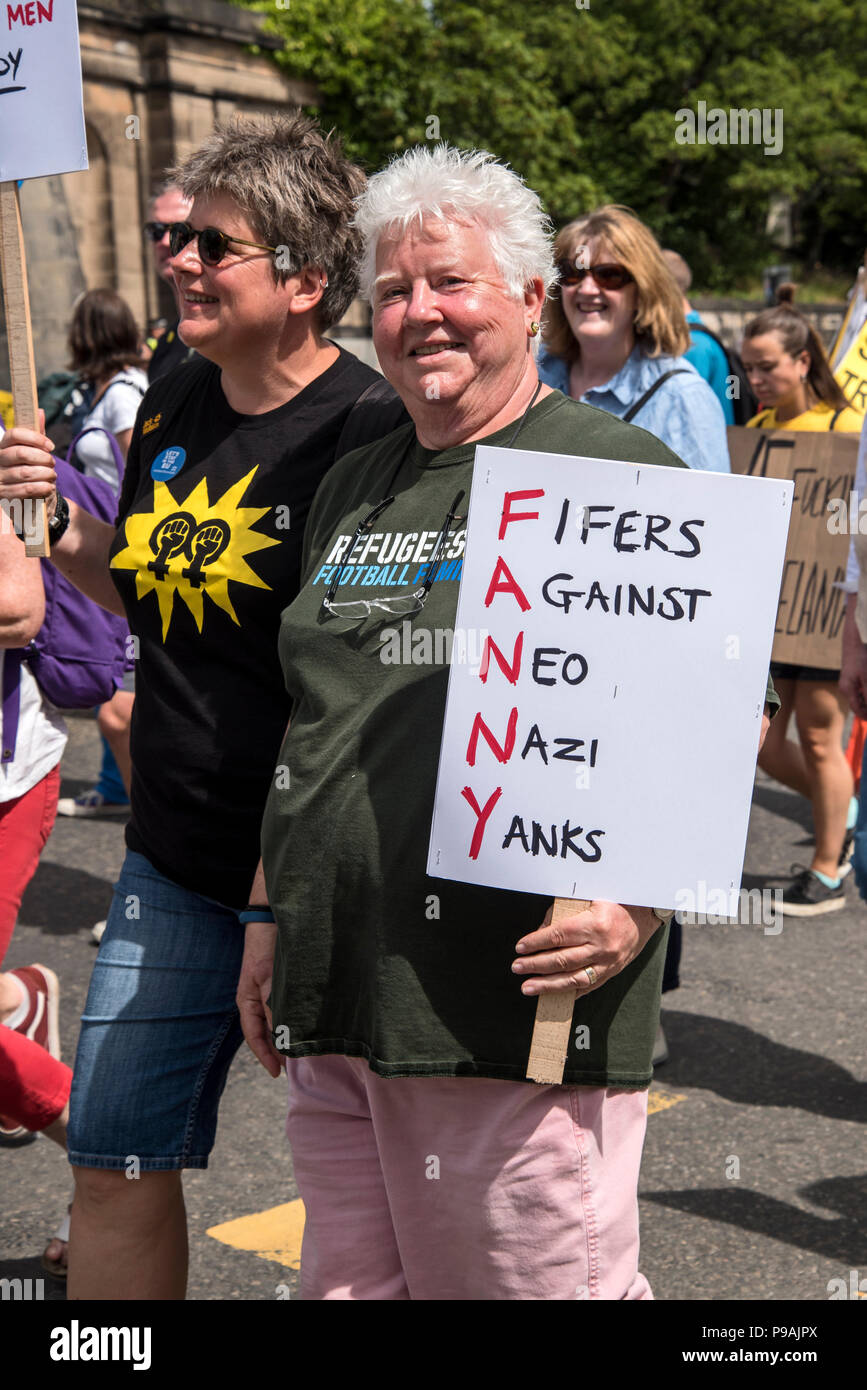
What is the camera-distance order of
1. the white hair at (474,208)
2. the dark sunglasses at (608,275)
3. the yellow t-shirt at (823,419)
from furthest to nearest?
the yellow t-shirt at (823,419) → the dark sunglasses at (608,275) → the white hair at (474,208)

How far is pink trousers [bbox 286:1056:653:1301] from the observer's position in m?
2.02

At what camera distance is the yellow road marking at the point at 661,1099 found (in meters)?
4.06

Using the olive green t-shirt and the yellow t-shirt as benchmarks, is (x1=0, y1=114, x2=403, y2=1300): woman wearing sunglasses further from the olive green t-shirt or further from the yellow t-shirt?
the yellow t-shirt

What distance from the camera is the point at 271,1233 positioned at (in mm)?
3420

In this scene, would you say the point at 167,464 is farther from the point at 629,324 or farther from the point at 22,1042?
the point at 629,324

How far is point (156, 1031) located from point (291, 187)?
1.43 m

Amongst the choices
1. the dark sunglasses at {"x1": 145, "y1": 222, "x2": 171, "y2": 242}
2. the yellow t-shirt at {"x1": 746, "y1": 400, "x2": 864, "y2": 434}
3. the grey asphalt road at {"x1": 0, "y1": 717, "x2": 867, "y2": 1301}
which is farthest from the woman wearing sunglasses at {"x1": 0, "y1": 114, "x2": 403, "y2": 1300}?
the yellow t-shirt at {"x1": 746, "y1": 400, "x2": 864, "y2": 434}

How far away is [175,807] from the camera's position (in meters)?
2.59

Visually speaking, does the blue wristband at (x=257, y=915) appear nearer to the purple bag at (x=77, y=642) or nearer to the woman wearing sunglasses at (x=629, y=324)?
the purple bag at (x=77, y=642)

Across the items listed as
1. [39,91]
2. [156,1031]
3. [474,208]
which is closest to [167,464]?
[39,91]

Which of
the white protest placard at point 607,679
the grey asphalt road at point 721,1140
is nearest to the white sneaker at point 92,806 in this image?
the grey asphalt road at point 721,1140

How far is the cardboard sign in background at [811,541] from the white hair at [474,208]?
11.0ft

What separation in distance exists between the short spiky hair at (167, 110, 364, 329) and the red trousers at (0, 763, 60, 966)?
1.26 meters

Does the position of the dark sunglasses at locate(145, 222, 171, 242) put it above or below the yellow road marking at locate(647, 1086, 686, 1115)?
above
